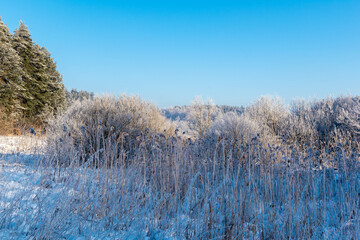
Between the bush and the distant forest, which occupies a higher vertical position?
the distant forest

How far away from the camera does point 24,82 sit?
19219 millimetres

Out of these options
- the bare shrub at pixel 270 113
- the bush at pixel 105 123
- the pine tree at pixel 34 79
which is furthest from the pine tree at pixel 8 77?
the bare shrub at pixel 270 113

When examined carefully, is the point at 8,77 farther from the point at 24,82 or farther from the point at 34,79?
the point at 34,79

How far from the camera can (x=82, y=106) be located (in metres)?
7.85

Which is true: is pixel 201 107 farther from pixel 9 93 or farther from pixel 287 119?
pixel 9 93

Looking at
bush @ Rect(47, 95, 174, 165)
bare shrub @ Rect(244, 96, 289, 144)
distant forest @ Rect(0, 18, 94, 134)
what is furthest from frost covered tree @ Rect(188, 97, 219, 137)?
distant forest @ Rect(0, 18, 94, 134)

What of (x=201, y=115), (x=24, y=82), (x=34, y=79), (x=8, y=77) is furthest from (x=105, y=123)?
(x=34, y=79)

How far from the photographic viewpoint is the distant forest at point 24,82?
16375mm

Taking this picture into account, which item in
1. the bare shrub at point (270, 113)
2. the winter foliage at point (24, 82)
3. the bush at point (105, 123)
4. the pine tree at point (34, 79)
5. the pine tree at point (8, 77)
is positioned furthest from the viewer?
the pine tree at point (34, 79)

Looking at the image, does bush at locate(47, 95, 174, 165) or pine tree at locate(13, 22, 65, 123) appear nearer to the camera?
bush at locate(47, 95, 174, 165)

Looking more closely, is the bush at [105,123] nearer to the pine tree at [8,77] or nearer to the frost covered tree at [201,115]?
the frost covered tree at [201,115]

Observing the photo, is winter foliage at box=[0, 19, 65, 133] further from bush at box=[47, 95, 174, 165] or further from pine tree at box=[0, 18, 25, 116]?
bush at box=[47, 95, 174, 165]

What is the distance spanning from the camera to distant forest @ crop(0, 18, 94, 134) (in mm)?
16375

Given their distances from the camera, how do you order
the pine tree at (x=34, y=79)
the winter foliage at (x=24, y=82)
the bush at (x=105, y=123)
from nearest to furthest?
the bush at (x=105, y=123) → the winter foliage at (x=24, y=82) → the pine tree at (x=34, y=79)
